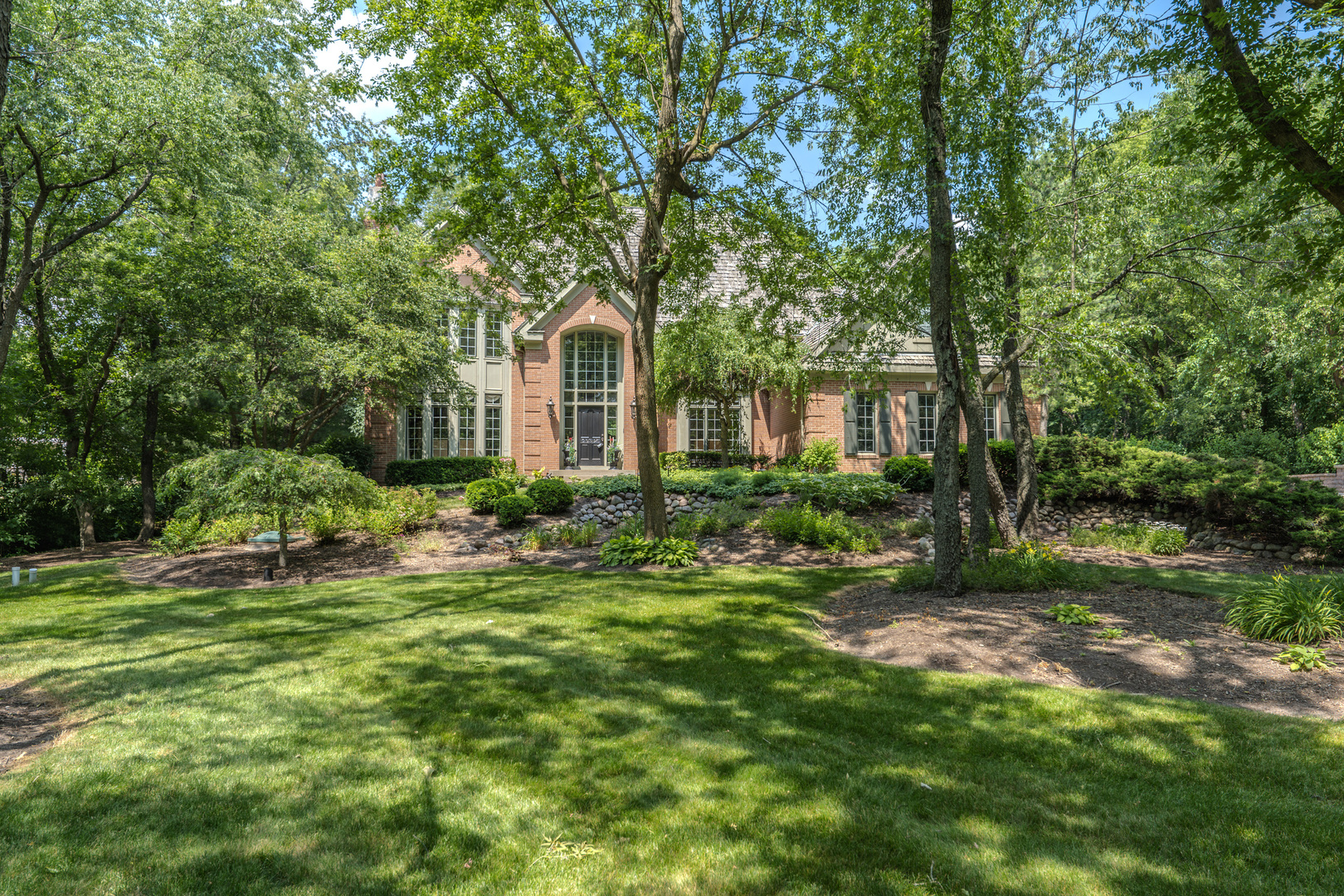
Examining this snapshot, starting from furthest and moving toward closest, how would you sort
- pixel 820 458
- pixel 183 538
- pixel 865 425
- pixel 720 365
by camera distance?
pixel 865 425 → pixel 820 458 → pixel 720 365 → pixel 183 538

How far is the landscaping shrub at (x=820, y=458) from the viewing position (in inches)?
784

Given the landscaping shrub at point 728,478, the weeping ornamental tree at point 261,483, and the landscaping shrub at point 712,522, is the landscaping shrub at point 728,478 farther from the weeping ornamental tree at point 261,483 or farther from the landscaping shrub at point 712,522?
the weeping ornamental tree at point 261,483

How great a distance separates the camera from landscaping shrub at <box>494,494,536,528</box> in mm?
13859

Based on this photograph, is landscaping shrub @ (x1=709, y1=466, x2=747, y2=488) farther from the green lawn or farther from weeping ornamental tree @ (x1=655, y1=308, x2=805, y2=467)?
the green lawn

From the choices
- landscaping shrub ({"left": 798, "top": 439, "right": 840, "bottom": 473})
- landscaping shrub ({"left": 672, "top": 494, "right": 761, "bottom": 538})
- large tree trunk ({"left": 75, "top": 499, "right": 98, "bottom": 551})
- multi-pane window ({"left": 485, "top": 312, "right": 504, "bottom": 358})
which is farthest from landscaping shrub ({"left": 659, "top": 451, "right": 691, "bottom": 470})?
large tree trunk ({"left": 75, "top": 499, "right": 98, "bottom": 551})

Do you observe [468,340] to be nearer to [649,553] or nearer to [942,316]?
[649,553]

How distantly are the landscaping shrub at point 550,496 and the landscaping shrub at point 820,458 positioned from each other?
798 cm

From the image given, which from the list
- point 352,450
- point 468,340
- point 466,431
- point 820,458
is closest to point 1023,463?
point 820,458

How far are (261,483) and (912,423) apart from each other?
1826cm

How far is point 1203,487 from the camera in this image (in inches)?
480

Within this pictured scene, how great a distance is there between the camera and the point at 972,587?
775 centimetres

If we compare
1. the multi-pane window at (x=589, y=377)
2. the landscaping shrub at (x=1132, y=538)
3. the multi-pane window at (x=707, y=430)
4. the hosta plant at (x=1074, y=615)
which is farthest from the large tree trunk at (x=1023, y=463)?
the multi-pane window at (x=589, y=377)

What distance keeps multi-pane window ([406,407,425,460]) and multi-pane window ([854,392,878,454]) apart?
14.3 metres

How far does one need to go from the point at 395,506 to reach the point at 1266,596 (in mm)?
12834
